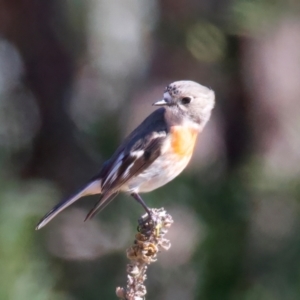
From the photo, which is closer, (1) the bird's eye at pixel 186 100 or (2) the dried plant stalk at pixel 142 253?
(2) the dried plant stalk at pixel 142 253

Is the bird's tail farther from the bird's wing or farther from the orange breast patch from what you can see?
the orange breast patch

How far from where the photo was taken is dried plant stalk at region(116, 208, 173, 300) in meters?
1.33

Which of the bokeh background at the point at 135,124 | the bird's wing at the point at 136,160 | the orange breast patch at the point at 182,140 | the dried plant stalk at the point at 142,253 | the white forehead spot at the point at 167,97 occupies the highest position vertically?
the dried plant stalk at the point at 142,253

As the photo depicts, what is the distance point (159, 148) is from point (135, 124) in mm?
1225

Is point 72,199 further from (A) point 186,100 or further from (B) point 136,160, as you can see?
(A) point 186,100

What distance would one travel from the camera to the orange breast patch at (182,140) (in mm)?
2538

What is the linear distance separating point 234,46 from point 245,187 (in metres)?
1.09

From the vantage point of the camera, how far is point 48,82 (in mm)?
4211

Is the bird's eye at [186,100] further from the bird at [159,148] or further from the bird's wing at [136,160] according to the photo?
the bird's wing at [136,160]

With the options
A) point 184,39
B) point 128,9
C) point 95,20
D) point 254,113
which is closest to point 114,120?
point 184,39

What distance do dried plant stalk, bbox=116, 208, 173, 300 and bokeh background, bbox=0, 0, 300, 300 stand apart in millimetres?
606

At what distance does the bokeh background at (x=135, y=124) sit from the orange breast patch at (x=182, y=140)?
11 cm

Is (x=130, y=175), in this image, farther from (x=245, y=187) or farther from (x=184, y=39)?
(x=184, y=39)

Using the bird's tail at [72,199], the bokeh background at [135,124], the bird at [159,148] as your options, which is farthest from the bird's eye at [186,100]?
the bird's tail at [72,199]
